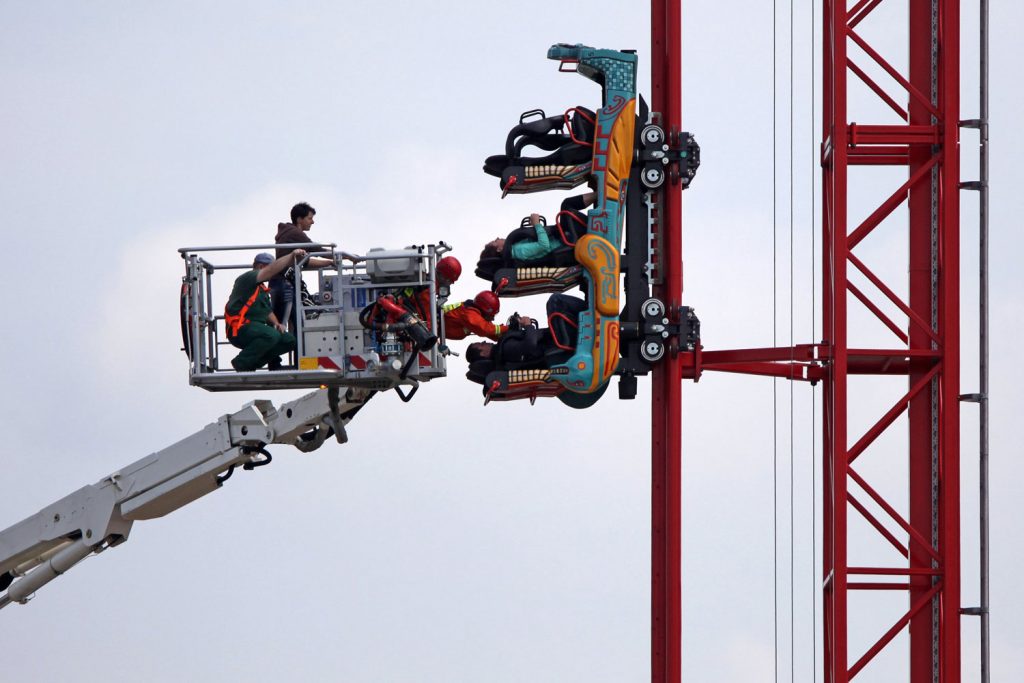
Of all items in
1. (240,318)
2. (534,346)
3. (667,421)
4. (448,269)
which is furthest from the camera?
(667,421)

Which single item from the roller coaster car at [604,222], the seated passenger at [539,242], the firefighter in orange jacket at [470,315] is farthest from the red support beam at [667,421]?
the firefighter in orange jacket at [470,315]

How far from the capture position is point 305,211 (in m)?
22.4

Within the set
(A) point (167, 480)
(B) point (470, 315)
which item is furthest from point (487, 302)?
(A) point (167, 480)

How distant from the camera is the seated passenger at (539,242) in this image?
Answer: 900 inches

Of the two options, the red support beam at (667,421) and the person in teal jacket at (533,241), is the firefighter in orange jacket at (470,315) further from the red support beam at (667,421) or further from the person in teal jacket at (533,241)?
the red support beam at (667,421)

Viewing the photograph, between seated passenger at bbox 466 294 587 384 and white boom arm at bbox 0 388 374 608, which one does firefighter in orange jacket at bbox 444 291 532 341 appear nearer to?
seated passenger at bbox 466 294 587 384

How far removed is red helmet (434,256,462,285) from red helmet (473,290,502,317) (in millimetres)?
665

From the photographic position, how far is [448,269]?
2130cm

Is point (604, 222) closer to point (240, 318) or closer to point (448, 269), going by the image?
point (448, 269)

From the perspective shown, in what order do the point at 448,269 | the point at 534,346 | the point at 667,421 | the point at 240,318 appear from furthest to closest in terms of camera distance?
the point at 667,421
the point at 534,346
the point at 240,318
the point at 448,269

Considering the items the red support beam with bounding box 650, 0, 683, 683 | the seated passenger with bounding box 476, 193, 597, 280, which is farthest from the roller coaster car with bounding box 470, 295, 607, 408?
the red support beam with bounding box 650, 0, 683, 683

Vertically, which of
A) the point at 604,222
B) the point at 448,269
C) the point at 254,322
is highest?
the point at 604,222

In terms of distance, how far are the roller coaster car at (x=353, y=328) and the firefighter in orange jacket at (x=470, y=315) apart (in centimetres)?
32

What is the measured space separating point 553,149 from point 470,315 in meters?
2.23
